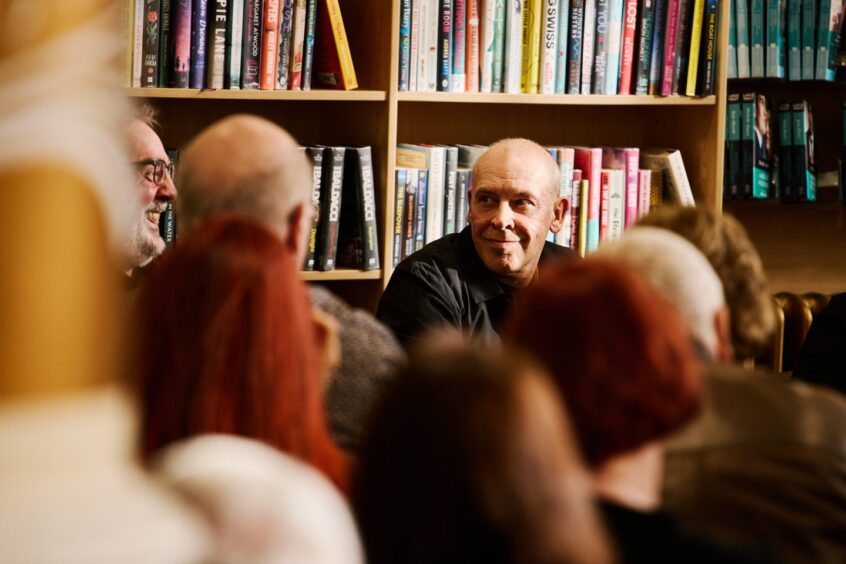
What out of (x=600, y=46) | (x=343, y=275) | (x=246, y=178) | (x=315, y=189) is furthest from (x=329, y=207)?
(x=246, y=178)

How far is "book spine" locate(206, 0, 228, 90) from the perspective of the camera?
2852 mm

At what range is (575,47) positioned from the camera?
10.8ft

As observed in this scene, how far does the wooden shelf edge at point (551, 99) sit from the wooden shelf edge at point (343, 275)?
0.47 m

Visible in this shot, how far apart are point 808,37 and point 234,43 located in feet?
5.84

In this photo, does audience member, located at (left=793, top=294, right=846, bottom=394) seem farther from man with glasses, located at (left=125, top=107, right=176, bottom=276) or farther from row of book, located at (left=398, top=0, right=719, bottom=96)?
man with glasses, located at (left=125, top=107, right=176, bottom=276)

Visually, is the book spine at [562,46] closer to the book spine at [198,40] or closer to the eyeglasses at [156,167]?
the book spine at [198,40]

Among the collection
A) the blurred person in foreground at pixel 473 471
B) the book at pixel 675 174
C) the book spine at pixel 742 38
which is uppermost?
the book spine at pixel 742 38

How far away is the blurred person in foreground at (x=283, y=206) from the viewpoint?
1.48m

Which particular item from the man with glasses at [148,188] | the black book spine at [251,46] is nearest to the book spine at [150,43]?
the man with glasses at [148,188]

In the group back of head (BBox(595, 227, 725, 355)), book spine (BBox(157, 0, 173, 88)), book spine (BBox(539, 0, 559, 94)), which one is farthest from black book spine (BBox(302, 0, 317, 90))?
back of head (BBox(595, 227, 725, 355))

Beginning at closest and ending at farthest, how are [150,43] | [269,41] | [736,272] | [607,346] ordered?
[607,346] → [736,272] → [150,43] → [269,41]

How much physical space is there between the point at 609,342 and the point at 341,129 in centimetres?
251

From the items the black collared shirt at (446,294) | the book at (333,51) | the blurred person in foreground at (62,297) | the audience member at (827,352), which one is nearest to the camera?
the blurred person in foreground at (62,297)

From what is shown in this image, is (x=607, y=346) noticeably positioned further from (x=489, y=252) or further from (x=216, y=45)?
(x=216, y=45)
